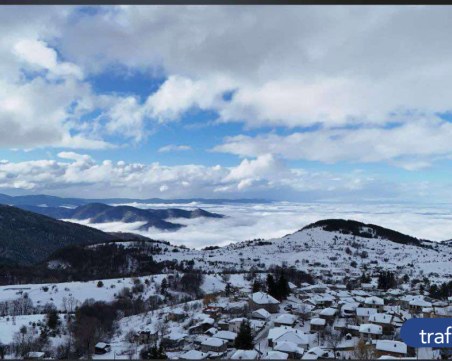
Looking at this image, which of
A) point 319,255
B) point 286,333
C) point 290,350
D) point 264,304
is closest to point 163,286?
point 264,304

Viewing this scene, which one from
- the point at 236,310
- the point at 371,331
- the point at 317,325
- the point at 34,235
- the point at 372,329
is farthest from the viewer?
the point at 34,235

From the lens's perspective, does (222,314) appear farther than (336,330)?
Yes

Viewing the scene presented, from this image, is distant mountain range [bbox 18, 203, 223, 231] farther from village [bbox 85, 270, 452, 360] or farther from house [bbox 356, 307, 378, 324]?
house [bbox 356, 307, 378, 324]

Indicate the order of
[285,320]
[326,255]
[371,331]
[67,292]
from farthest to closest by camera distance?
1. [326,255]
2. [67,292]
3. [285,320]
4. [371,331]

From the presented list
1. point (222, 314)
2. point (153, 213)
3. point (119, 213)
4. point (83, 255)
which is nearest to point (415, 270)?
point (222, 314)

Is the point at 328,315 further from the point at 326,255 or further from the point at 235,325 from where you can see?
the point at 326,255

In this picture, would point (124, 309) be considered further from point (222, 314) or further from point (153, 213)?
point (153, 213)

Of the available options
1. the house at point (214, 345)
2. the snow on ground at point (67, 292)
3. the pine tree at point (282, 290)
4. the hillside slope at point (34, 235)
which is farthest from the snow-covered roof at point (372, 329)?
the hillside slope at point (34, 235)

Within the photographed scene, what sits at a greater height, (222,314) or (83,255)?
(222,314)

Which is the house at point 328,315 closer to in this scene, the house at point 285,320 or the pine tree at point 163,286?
the house at point 285,320
